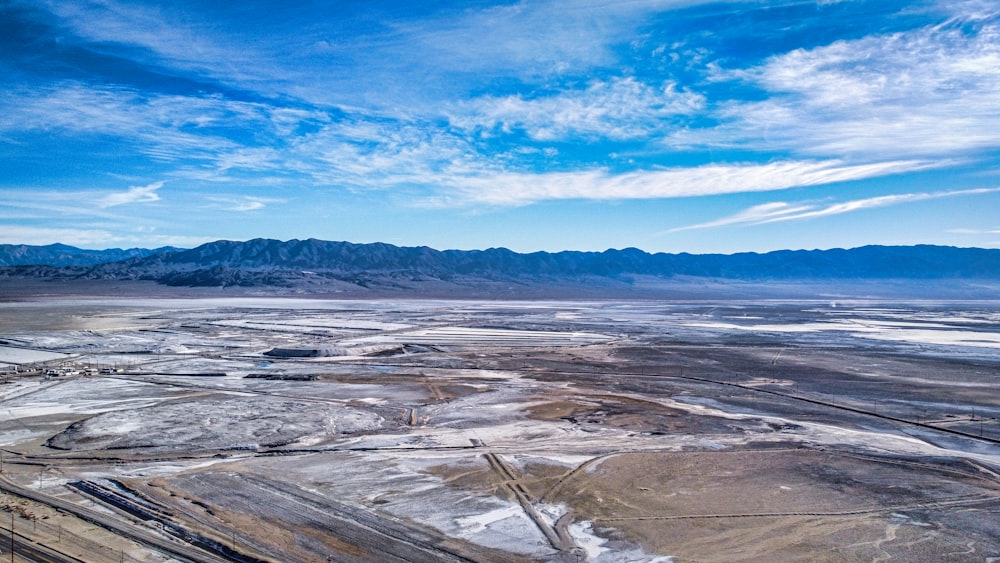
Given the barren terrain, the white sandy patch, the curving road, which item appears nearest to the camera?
the curving road

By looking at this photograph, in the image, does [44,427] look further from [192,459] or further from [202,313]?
[202,313]

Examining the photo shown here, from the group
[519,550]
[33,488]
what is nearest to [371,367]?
[33,488]

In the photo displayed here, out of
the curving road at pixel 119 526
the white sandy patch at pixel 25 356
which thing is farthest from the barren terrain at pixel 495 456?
the white sandy patch at pixel 25 356

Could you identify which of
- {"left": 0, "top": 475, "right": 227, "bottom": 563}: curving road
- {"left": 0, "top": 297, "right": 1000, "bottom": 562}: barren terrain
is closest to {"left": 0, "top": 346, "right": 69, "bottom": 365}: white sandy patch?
{"left": 0, "top": 297, "right": 1000, "bottom": 562}: barren terrain

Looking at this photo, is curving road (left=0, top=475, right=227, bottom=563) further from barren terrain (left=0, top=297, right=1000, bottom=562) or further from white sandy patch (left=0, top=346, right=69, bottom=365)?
white sandy patch (left=0, top=346, right=69, bottom=365)

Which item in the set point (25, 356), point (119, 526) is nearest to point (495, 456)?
point (119, 526)

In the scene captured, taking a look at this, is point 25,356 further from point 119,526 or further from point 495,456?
point 495,456

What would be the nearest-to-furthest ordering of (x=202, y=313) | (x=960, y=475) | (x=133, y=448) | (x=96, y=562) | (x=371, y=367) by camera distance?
1. (x=96, y=562)
2. (x=960, y=475)
3. (x=133, y=448)
4. (x=371, y=367)
5. (x=202, y=313)

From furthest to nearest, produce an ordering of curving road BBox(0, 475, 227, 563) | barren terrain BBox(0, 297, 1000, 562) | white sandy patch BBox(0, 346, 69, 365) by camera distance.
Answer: white sandy patch BBox(0, 346, 69, 365) → barren terrain BBox(0, 297, 1000, 562) → curving road BBox(0, 475, 227, 563)
